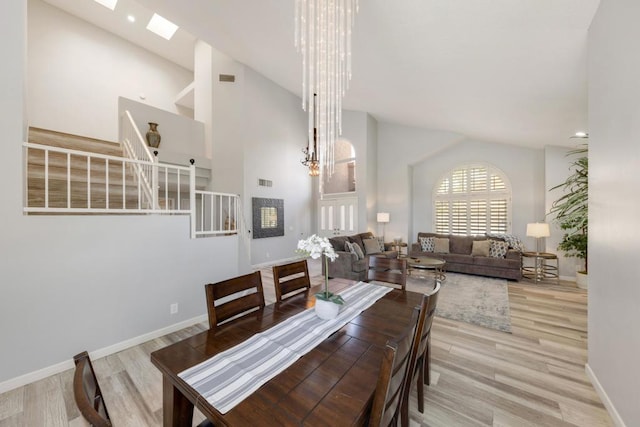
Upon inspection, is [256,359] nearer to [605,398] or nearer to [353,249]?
[605,398]

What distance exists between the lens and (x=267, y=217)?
6777 millimetres

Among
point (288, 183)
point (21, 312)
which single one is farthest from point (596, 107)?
point (288, 183)

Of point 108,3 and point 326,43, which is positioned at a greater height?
point 108,3

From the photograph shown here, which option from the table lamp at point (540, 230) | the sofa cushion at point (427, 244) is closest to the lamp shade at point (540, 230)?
the table lamp at point (540, 230)

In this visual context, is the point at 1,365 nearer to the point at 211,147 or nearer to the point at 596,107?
the point at 596,107

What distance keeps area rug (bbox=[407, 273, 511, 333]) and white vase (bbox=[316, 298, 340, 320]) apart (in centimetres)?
250

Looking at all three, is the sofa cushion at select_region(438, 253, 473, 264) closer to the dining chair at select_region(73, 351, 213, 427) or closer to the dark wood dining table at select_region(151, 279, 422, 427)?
the dark wood dining table at select_region(151, 279, 422, 427)

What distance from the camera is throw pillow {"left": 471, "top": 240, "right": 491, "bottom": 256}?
5461 millimetres

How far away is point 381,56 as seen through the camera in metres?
3.42

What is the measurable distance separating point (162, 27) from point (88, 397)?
29.5ft

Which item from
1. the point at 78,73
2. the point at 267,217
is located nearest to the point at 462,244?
the point at 267,217

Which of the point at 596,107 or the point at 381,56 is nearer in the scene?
the point at 596,107

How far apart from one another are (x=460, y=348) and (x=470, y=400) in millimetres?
775

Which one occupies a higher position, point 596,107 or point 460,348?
point 596,107
